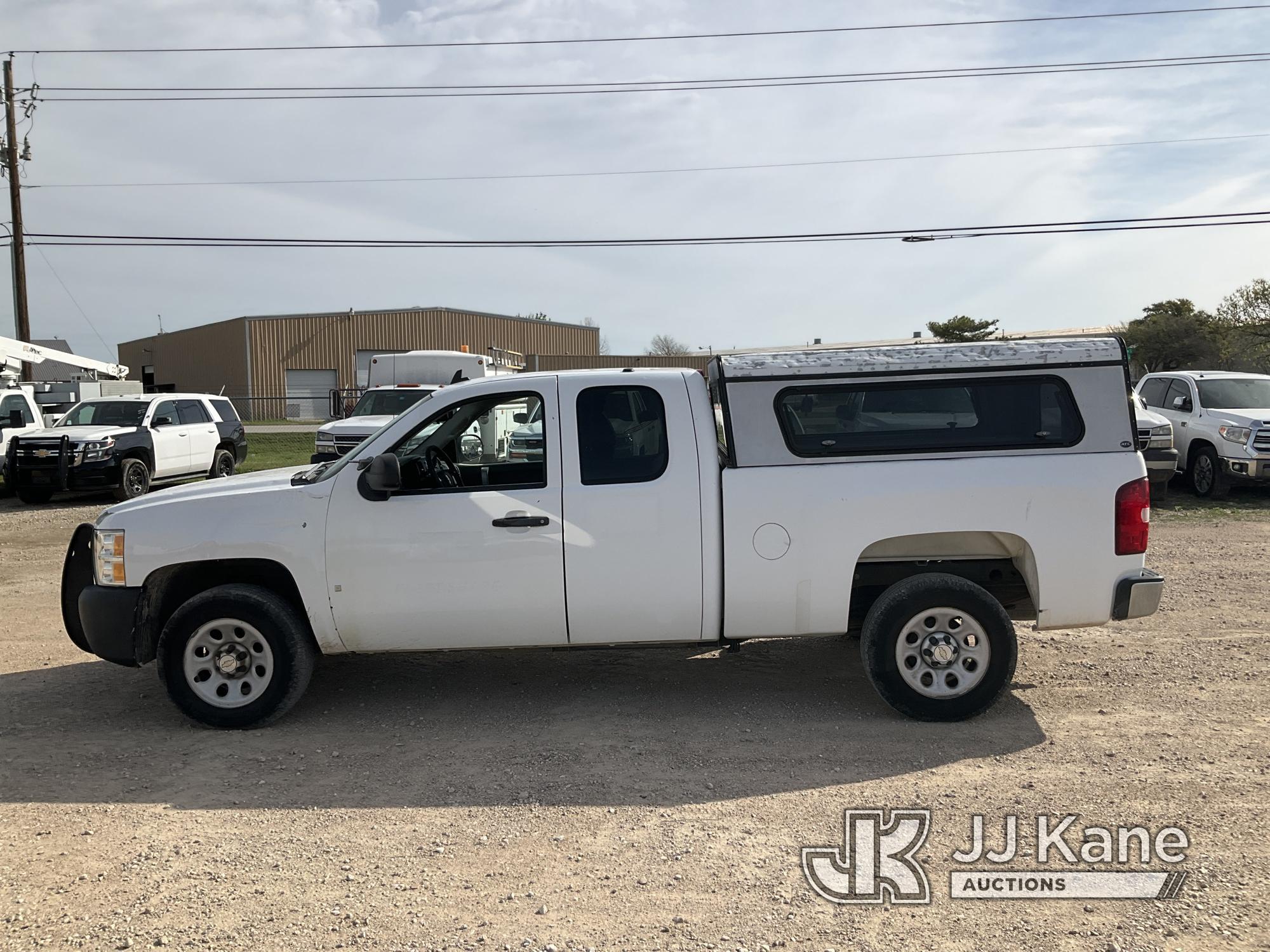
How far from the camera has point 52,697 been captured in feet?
20.9

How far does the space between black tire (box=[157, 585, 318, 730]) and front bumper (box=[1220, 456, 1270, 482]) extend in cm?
1415

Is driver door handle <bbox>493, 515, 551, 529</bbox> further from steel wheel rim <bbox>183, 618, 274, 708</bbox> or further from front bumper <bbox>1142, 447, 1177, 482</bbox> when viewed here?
front bumper <bbox>1142, 447, 1177, 482</bbox>

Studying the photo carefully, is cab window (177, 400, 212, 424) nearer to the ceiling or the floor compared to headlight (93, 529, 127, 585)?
nearer to the ceiling

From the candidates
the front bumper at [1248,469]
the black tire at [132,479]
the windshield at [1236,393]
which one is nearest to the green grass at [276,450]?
the black tire at [132,479]

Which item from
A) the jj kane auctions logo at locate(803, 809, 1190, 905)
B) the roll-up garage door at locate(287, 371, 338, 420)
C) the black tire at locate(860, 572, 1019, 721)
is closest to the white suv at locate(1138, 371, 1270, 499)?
the black tire at locate(860, 572, 1019, 721)

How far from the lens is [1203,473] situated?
621 inches

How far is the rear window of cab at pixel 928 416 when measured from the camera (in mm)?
5602

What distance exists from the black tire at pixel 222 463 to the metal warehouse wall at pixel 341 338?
1203 inches

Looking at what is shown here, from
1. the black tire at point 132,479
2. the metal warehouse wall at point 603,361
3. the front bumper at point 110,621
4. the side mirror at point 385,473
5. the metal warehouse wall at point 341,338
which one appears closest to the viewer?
the side mirror at point 385,473

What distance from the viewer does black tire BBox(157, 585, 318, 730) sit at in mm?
5566

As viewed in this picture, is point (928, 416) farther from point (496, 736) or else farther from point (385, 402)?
point (385, 402)

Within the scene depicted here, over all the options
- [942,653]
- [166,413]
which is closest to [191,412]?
[166,413]

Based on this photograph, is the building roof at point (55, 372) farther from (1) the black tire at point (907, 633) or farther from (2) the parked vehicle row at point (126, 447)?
(1) the black tire at point (907, 633)

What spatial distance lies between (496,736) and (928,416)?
9.55ft
